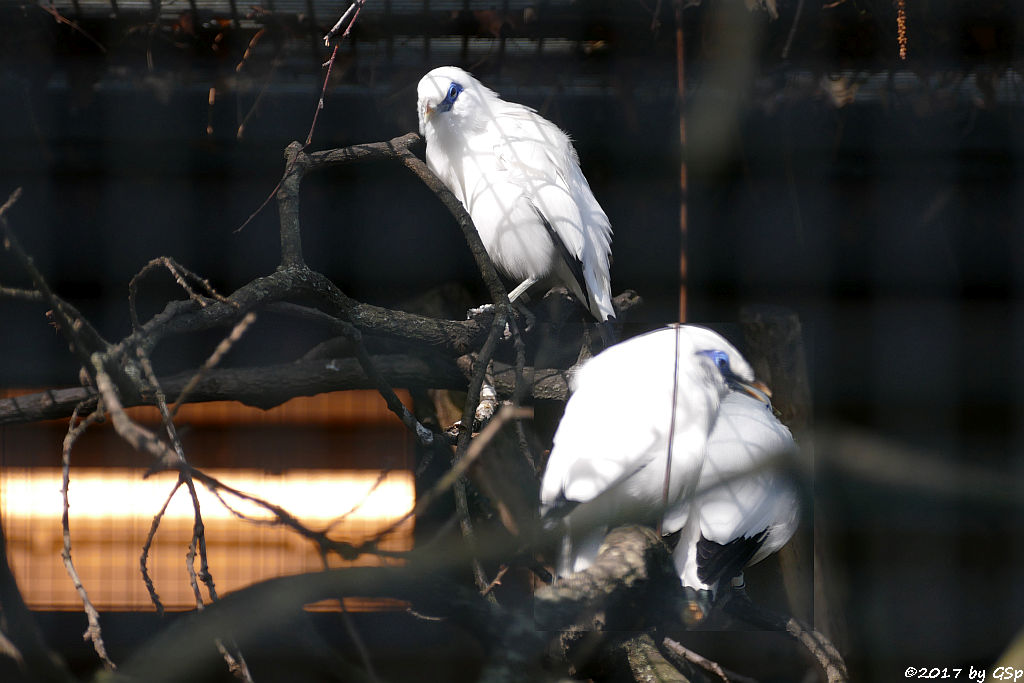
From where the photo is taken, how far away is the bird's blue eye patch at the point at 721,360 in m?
0.72

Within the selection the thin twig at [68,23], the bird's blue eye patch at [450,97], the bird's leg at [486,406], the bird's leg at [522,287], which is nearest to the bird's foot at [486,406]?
the bird's leg at [486,406]

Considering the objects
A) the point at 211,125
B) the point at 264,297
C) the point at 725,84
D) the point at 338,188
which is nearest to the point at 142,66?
the point at 211,125

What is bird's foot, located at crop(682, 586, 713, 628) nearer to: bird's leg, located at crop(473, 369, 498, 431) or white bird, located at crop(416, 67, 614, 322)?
bird's leg, located at crop(473, 369, 498, 431)

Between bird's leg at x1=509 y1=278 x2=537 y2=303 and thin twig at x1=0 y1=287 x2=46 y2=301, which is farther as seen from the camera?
bird's leg at x1=509 y1=278 x2=537 y2=303

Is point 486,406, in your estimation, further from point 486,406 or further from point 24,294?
point 24,294

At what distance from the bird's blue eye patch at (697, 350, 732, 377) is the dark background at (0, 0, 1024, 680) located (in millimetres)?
272

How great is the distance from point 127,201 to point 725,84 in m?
1.01

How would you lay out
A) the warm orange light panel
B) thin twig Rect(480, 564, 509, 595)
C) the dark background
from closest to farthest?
thin twig Rect(480, 564, 509, 595) → the dark background → the warm orange light panel

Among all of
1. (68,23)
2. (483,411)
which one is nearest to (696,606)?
(483,411)

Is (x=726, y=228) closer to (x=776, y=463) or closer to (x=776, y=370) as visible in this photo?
(x=776, y=370)

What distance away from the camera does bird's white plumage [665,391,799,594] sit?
0.68m

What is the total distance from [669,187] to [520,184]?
0.75 ft

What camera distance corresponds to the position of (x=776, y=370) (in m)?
0.91

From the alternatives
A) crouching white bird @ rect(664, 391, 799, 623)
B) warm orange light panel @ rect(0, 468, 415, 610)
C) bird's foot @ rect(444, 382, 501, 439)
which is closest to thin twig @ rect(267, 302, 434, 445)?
bird's foot @ rect(444, 382, 501, 439)
